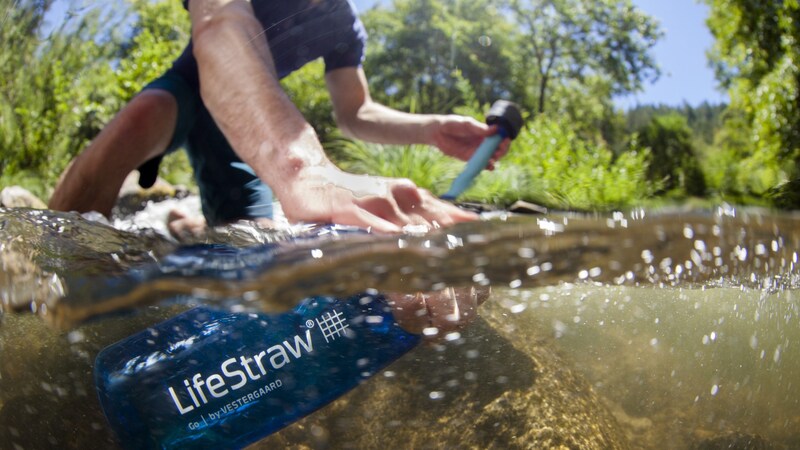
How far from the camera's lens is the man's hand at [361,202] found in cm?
103

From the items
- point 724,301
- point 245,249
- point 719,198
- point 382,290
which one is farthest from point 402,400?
point 724,301

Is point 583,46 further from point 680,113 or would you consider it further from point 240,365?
point 240,365

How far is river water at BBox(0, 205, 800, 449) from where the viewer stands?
1123mm

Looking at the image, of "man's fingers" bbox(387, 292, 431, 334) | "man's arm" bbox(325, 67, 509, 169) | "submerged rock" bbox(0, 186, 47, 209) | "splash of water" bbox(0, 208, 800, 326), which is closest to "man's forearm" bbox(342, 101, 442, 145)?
"man's arm" bbox(325, 67, 509, 169)

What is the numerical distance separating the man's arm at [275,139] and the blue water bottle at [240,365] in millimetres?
202

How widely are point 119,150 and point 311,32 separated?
435 millimetres

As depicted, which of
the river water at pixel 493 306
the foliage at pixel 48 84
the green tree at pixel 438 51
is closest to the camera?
the green tree at pixel 438 51

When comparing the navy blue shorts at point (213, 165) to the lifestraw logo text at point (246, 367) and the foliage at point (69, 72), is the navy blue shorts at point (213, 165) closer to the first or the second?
the foliage at point (69, 72)

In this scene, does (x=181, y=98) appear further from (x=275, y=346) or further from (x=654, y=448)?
(x=654, y=448)

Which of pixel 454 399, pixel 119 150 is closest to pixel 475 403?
pixel 454 399

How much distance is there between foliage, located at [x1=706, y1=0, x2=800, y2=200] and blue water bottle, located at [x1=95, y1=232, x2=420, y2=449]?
0.63 m

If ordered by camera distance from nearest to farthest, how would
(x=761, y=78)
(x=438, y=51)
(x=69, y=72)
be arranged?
(x=438, y=51) → (x=761, y=78) → (x=69, y=72)

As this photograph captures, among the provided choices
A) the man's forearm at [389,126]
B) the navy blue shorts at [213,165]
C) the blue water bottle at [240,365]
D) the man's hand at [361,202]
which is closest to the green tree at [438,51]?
the man's forearm at [389,126]

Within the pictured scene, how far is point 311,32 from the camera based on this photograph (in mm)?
1028
